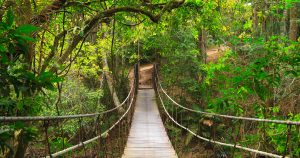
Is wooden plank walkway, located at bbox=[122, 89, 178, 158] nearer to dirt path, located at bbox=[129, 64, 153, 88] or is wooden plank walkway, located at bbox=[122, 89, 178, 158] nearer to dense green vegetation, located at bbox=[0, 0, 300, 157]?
dense green vegetation, located at bbox=[0, 0, 300, 157]

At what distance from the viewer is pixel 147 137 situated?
23.7 feet

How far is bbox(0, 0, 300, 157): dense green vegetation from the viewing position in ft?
5.66

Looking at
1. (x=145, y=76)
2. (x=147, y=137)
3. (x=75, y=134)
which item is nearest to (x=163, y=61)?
(x=145, y=76)

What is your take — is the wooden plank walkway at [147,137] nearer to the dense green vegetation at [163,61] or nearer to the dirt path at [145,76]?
the dense green vegetation at [163,61]

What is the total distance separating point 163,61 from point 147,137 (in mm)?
8726

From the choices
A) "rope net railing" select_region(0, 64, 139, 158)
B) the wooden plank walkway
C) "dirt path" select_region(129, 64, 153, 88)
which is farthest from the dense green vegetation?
"dirt path" select_region(129, 64, 153, 88)

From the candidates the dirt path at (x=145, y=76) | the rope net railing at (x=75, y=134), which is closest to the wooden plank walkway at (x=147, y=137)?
the rope net railing at (x=75, y=134)

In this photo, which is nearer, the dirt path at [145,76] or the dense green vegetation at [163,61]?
the dense green vegetation at [163,61]

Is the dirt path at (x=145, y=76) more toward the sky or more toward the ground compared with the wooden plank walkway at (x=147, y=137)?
more toward the sky

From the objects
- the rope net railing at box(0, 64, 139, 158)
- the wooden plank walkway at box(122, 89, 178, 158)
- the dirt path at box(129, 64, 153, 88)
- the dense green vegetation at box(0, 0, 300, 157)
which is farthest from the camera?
the dirt path at box(129, 64, 153, 88)

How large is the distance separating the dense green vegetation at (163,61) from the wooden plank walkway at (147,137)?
85 cm

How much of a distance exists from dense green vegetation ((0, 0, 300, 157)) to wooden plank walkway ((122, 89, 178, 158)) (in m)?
0.85

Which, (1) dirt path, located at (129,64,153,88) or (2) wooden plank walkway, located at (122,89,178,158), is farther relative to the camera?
(1) dirt path, located at (129,64,153,88)

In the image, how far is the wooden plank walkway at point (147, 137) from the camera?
586cm
